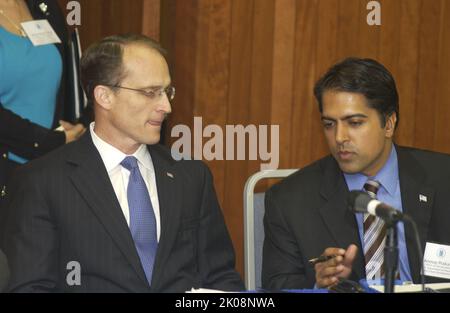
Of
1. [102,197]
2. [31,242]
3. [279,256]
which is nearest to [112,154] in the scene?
[102,197]

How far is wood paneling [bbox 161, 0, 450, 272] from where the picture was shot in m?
5.26

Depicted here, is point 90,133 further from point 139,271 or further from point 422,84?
point 422,84

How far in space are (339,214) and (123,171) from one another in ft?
3.11

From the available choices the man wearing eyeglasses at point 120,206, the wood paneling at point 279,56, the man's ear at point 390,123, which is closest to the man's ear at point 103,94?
the man wearing eyeglasses at point 120,206

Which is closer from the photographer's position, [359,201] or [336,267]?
[359,201]

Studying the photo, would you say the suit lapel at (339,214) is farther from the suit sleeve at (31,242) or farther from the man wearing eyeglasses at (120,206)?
the suit sleeve at (31,242)

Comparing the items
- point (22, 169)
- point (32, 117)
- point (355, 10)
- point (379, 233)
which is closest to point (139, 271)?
point (22, 169)

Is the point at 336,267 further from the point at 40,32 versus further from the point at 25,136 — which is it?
the point at 40,32

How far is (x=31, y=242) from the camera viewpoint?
3256mm

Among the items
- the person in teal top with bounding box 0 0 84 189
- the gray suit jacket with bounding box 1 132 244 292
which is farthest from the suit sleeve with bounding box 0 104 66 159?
the gray suit jacket with bounding box 1 132 244 292

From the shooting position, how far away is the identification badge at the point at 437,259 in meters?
3.52

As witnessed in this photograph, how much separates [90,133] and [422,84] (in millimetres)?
2793

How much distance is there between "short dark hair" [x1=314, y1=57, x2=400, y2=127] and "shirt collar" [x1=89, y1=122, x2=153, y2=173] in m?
0.83

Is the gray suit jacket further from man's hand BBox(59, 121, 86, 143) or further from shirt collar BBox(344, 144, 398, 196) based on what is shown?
man's hand BBox(59, 121, 86, 143)
